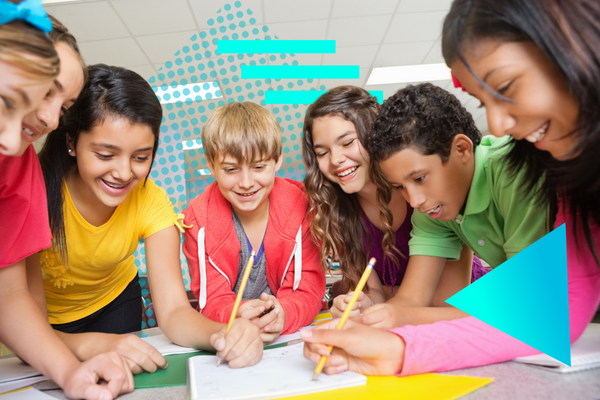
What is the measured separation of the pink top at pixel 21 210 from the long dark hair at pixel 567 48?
0.84 meters

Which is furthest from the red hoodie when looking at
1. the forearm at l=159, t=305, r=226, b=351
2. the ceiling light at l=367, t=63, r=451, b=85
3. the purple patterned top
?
the ceiling light at l=367, t=63, r=451, b=85

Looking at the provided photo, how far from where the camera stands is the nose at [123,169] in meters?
0.98

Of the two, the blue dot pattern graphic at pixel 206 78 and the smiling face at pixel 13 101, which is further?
the blue dot pattern graphic at pixel 206 78

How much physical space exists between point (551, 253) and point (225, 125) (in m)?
0.93

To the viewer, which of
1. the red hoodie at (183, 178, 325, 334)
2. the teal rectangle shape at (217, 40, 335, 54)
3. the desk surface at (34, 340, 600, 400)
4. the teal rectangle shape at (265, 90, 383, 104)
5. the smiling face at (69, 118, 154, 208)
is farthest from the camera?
the teal rectangle shape at (265, 90, 383, 104)

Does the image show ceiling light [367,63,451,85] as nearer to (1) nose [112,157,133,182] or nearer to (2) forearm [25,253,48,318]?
(1) nose [112,157,133,182]

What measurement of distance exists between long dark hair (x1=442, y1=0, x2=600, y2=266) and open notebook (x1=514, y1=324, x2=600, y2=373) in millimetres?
138

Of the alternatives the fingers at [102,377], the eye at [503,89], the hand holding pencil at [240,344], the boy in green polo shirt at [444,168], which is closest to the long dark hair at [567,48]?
the eye at [503,89]

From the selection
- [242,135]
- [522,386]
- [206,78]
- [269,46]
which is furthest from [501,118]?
[206,78]

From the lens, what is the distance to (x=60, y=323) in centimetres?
125

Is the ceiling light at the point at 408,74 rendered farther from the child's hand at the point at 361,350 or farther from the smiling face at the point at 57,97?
the child's hand at the point at 361,350

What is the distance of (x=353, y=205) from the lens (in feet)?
4.66

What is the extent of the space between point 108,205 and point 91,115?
9.3 inches

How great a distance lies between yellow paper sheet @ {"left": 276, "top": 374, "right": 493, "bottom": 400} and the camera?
523 millimetres
